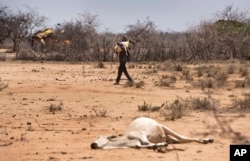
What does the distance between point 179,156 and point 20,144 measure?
275cm

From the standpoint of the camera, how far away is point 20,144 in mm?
7965

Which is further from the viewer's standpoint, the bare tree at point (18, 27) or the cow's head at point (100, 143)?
the bare tree at point (18, 27)

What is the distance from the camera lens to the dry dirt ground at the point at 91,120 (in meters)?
7.22

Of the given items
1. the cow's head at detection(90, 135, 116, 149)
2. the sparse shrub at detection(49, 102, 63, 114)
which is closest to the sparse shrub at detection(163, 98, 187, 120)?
the sparse shrub at detection(49, 102, 63, 114)

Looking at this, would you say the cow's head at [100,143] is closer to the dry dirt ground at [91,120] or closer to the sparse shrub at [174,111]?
the dry dirt ground at [91,120]

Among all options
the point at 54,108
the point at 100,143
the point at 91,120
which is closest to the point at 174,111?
Answer: the point at 91,120

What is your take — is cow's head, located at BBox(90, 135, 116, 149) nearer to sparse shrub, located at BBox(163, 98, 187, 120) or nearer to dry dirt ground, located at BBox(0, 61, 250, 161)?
dry dirt ground, located at BBox(0, 61, 250, 161)

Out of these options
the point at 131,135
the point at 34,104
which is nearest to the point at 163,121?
the point at 131,135

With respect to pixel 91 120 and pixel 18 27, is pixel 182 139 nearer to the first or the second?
pixel 91 120

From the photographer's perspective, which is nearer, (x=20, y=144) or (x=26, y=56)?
(x=20, y=144)

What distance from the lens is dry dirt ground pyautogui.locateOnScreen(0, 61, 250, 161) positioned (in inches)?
284

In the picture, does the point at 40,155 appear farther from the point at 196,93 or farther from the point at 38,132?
the point at 196,93

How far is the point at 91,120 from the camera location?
10.2 meters

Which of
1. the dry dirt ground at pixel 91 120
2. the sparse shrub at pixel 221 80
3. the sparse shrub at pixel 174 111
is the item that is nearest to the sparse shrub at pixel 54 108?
the dry dirt ground at pixel 91 120
